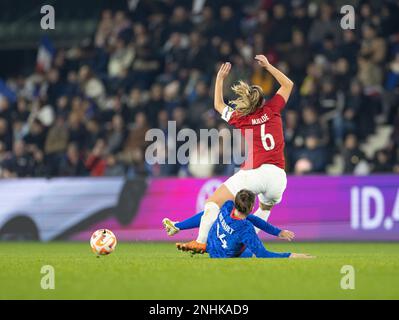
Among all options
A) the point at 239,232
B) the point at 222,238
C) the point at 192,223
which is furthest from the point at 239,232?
the point at 192,223

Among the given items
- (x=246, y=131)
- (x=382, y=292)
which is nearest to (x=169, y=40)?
(x=246, y=131)

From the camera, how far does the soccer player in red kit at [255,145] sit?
13.0 m

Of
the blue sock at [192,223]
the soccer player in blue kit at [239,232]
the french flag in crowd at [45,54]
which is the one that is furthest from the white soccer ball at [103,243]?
the french flag in crowd at [45,54]

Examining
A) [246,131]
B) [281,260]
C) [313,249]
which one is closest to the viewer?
[281,260]

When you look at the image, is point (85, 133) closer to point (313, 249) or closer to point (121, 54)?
point (121, 54)

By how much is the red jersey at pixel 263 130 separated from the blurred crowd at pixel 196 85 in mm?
6909

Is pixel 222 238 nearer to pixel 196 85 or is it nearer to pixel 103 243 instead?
pixel 103 243

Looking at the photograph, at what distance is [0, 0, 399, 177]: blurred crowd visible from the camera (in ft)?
67.9

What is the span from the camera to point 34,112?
2530cm

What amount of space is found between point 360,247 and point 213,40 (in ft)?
24.3

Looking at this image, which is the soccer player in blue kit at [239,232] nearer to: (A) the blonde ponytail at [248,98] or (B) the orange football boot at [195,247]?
(B) the orange football boot at [195,247]

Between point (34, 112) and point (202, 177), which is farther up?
point (34, 112)

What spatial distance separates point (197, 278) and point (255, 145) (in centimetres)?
290

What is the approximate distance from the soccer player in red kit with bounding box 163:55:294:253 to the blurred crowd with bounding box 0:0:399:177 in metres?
6.91
